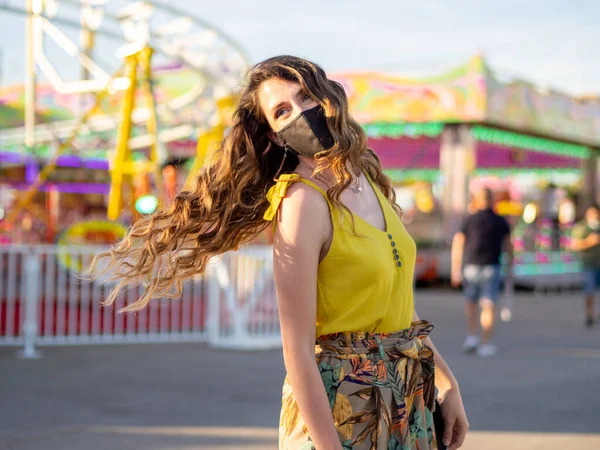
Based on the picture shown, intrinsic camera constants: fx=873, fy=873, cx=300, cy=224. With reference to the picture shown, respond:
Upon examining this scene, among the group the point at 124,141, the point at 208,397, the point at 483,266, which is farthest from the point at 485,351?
the point at 124,141

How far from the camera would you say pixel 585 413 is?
5.97 meters

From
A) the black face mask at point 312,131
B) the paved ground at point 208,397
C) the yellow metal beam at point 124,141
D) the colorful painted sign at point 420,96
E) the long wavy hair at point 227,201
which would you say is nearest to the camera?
the black face mask at point 312,131

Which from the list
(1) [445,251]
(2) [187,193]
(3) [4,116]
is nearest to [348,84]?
(1) [445,251]

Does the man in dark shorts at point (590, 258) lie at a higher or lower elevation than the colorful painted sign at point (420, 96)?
lower

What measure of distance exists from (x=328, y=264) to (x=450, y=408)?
60cm

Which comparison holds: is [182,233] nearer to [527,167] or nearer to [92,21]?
[92,21]

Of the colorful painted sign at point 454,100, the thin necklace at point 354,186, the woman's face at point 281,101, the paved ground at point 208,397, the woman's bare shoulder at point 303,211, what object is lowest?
the paved ground at point 208,397

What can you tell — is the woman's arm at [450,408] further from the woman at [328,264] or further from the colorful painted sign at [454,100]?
the colorful painted sign at [454,100]

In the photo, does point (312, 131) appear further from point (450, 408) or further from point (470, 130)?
point (470, 130)

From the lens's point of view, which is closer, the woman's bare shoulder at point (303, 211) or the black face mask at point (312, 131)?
the woman's bare shoulder at point (303, 211)

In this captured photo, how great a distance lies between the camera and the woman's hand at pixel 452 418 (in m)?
2.30

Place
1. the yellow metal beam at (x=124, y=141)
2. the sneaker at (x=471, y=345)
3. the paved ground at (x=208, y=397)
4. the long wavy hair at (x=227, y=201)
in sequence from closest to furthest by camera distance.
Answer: the long wavy hair at (x=227, y=201)
the paved ground at (x=208, y=397)
the sneaker at (x=471, y=345)
the yellow metal beam at (x=124, y=141)

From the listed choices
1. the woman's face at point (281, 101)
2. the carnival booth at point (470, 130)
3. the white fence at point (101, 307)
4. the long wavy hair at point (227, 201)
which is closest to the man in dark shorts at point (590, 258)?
the white fence at point (101, 307)

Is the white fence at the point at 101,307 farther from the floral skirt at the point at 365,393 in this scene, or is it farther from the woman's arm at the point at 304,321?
the woman's arm at the point at 304,321
